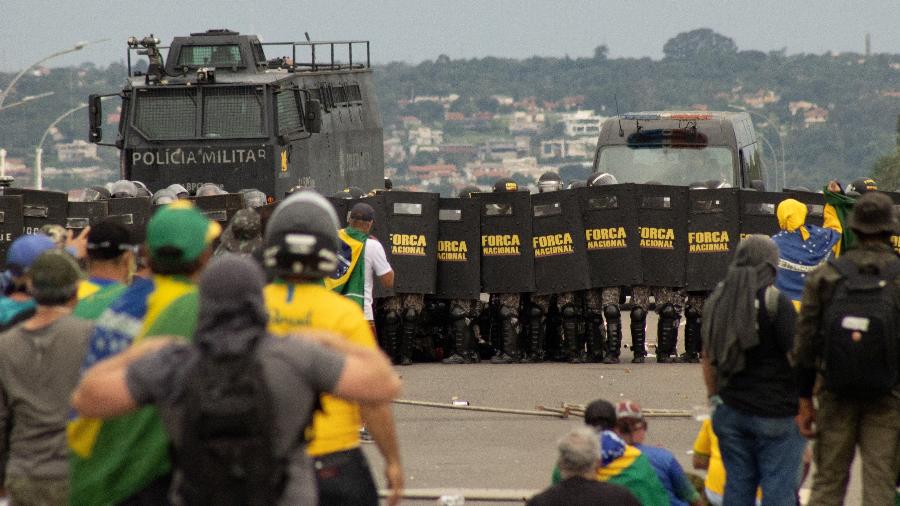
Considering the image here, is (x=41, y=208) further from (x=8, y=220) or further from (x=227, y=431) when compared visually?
(x=227, y=431)

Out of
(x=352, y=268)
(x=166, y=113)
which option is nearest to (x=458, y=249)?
(x=352, y=268)

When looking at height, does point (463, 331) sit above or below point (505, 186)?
below

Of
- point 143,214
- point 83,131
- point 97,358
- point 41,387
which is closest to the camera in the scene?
point 97,358

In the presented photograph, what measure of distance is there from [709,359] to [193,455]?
399cm

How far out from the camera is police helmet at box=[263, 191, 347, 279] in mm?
6371

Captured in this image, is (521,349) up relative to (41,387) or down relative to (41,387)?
down

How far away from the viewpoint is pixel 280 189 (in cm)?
2478

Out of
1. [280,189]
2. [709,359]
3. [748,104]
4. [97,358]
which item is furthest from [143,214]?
[748,104]

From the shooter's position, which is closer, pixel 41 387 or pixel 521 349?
pixel 41 387

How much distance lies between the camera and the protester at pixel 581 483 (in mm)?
6938

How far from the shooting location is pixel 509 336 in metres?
17.7

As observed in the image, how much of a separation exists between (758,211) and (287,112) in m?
9.73

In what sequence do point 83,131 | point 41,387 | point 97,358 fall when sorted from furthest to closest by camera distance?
point 83,131 < point 41,387 < point 97,358

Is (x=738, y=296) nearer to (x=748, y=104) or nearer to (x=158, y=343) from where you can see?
(x=158, y=343)
